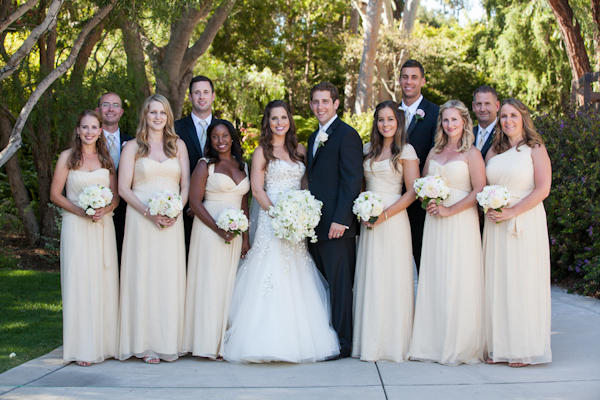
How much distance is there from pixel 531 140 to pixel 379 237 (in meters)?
1.55

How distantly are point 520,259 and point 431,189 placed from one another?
965 mm

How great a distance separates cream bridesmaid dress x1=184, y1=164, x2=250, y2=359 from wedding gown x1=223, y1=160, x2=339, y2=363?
0.10m

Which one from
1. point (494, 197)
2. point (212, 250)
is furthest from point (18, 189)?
point (494, 197)

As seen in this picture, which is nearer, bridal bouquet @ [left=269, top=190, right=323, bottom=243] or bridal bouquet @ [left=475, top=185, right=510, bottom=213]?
bridal bouquet @ [left=475, top=185, right=510, bottom=213]

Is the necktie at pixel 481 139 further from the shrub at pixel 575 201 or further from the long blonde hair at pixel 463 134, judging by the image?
the shrub at pixel 575 201

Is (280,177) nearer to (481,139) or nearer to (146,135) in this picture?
(146,135)

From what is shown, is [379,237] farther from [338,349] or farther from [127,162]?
[127,162]

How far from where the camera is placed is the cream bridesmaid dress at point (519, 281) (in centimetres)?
514

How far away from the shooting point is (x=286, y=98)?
26359 mm

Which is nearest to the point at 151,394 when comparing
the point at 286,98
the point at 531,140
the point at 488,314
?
the point at 488,314

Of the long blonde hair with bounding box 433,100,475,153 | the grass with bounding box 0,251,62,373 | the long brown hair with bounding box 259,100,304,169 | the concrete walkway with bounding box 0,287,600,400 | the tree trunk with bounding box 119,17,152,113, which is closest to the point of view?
the concrete walkway with bounding box 0,287,600,400

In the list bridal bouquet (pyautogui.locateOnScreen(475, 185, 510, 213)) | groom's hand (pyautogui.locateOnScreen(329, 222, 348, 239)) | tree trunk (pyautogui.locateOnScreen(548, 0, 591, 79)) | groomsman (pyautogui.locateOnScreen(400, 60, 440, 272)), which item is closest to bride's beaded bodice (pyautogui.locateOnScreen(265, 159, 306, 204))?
groom's hand (pyautogui.locateOnScreen(329, 222, 348, 239))

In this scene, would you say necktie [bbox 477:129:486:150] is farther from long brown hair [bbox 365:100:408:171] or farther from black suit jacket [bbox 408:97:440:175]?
long brown hair [bbox 365:100:408:171]

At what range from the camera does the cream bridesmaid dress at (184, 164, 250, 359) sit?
5457 millimetres
